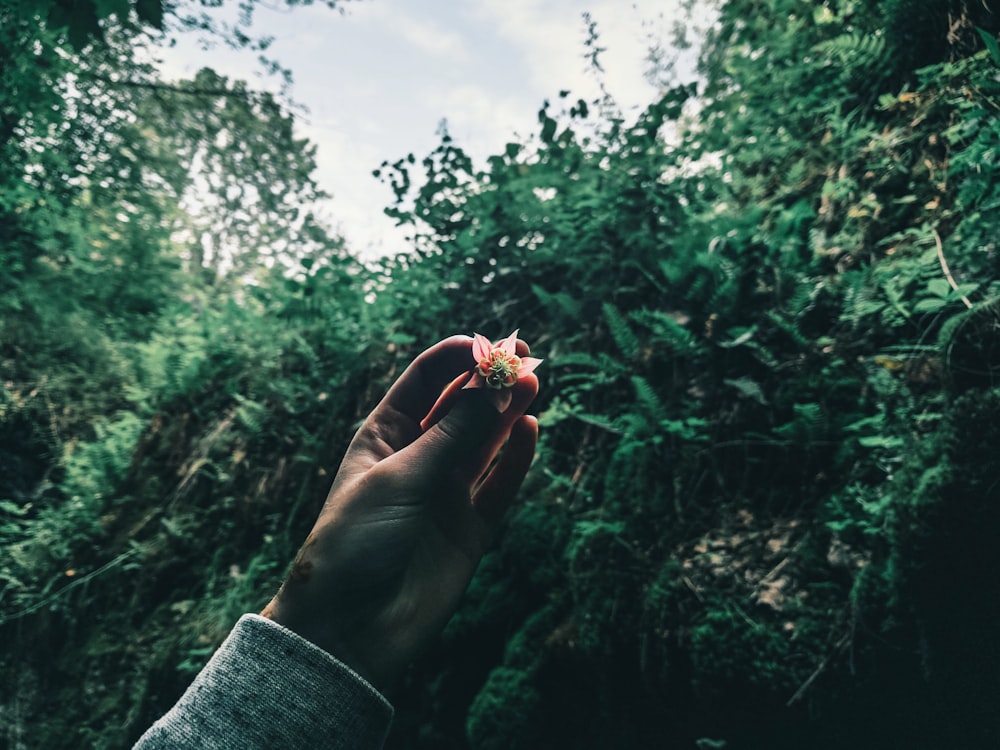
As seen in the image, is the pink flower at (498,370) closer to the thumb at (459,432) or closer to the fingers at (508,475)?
the thumb at (459,432)

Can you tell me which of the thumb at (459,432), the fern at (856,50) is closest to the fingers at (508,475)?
the thumb at (459,432)

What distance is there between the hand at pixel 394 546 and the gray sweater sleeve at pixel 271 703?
9cm

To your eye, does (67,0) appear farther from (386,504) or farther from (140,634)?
(140,634)

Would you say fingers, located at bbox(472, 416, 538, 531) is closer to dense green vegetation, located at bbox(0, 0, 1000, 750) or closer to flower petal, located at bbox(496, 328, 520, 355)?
flower petal, located at bbox(496, 328, 520, 355)

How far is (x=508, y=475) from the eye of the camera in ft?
5.57

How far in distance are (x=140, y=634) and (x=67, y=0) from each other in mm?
5089

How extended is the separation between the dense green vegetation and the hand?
113cm

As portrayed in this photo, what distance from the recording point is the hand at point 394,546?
4.21 ft

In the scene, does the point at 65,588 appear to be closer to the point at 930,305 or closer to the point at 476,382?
the point at 476,382

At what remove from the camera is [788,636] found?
1780 mm

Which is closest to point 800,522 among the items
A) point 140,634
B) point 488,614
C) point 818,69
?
point 488,614

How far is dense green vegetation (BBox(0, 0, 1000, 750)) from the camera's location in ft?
5.67

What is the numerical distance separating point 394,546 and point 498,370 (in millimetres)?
606

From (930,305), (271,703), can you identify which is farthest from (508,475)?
(930,305)
